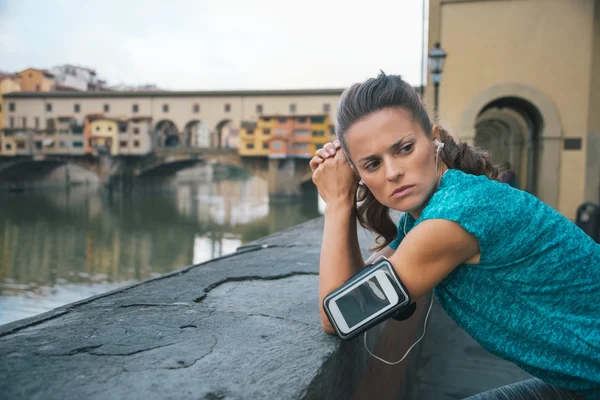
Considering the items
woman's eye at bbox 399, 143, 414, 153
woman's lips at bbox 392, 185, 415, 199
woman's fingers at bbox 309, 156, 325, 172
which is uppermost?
woman's eye at bbox 399, 143, 414, 153

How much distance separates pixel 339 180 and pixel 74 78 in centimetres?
4681

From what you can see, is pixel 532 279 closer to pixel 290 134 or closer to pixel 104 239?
pixel 104 239

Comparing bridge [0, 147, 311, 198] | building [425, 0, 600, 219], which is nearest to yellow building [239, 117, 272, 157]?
bridge [0, 147, 311, 198]

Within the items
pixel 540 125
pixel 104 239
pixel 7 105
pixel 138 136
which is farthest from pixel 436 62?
pixel 7 105

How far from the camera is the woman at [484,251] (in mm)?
992

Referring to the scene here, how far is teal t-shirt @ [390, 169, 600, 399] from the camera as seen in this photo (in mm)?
991

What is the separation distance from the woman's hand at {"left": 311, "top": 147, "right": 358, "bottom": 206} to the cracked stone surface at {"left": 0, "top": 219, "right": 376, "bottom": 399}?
0.37m

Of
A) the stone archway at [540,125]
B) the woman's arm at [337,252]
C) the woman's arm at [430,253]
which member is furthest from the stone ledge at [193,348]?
the stone archway at [540,125]

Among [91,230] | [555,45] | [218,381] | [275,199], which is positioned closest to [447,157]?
[218,381]

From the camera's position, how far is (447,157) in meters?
1.24

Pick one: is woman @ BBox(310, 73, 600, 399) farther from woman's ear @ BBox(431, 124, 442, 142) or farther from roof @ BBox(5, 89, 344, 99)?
roof @ BBox(5, 89, 344, 99)

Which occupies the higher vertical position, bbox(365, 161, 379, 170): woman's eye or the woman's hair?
the woman's hair

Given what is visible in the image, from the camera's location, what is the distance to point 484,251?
1011mm

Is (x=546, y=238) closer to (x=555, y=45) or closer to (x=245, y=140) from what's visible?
(x=555, y=45)
